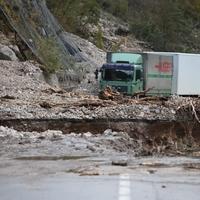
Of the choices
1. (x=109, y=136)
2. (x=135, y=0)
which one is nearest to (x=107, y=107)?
(x=109, y=136)

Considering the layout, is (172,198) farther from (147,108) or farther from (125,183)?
(147,108)

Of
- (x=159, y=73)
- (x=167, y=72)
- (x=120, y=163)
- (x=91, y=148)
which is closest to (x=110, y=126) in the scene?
(x=91, y=148)

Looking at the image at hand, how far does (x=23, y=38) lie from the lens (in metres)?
44.6

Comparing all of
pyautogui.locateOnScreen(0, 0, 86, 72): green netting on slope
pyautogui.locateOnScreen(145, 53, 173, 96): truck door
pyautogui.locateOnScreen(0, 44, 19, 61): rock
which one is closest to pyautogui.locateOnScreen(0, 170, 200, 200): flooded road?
pyautogui.locateOnScreen(0, 44, 19, 61): rock

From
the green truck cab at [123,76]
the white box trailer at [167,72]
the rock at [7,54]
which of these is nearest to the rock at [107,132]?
the green truck cab at [123,76]

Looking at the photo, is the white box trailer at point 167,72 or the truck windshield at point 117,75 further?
the white box trailer at point 167,72

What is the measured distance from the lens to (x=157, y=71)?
147 ft

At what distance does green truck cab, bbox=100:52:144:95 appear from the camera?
134 feet

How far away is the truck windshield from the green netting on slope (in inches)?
150

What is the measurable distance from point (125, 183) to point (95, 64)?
4611cm

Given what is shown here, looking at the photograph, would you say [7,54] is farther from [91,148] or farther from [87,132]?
[91,148]

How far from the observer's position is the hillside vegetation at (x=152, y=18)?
74.7 meters

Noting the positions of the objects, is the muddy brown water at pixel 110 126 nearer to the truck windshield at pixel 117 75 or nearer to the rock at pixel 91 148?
the rock at pixel 91 148

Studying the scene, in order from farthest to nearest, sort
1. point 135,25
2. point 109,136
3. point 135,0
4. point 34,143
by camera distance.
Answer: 1. point 135,0
2. point 135,25
3. point 109,136
4. point 34,143
